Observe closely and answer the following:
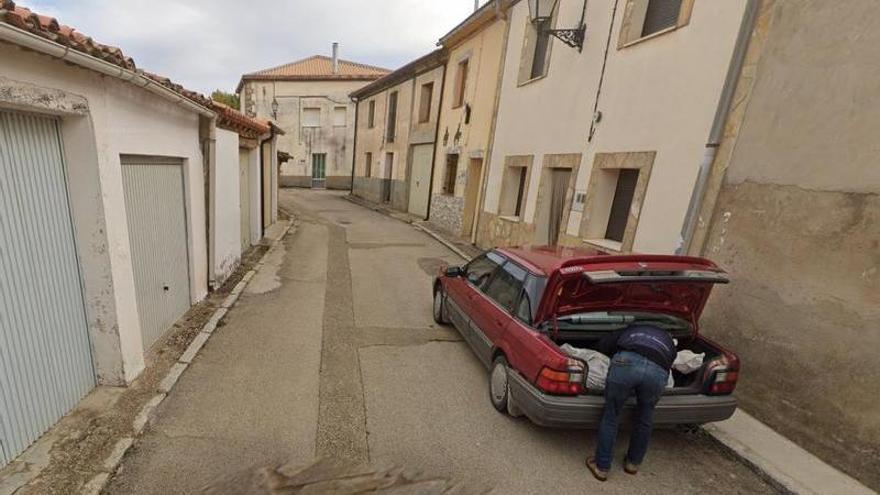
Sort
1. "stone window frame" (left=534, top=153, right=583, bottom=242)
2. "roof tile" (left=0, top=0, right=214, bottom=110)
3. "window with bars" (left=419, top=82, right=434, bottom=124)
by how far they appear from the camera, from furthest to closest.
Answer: "window with bars" (left=419, top=82, right=434, bottom=124) → "stone window frame" (left=534, top=153, right=583, bottom=242) → "roof tile" (left=0, top=0, right=214, bottom=110)

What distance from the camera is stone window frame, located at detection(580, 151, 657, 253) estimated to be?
5668 millimetres

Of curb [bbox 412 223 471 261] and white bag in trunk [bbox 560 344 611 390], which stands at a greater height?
white bag in trunk [bbox 560 344 611 390]

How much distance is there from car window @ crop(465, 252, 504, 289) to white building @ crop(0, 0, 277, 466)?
3581 millimetres

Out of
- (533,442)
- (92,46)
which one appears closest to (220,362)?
(92,46)

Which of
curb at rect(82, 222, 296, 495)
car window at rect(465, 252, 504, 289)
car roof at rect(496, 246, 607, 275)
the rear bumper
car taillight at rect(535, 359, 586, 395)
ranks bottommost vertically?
curb at rect(82, 222, 296, 495)

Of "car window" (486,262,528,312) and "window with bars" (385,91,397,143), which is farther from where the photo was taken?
"window with bars" (385,91,397,143)

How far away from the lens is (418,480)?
2.98 m

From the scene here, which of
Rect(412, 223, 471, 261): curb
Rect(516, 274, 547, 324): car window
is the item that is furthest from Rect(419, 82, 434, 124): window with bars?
Rect(516, 274, 547, 324): car window

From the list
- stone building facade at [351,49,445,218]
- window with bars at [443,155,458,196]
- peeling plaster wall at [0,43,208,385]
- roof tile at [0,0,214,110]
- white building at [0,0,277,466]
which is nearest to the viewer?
roof tile at [0,0,214,110]

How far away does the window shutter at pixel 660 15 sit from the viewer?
5.66 m

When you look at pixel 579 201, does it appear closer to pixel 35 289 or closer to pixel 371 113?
pixel 35 289

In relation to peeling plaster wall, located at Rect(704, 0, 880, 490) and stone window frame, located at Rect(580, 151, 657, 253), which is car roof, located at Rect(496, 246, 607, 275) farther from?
stone window frame, located at Rect(580, 151, 657, 253)

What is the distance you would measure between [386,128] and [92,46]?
1724cm

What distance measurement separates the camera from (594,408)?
10.3 feet
